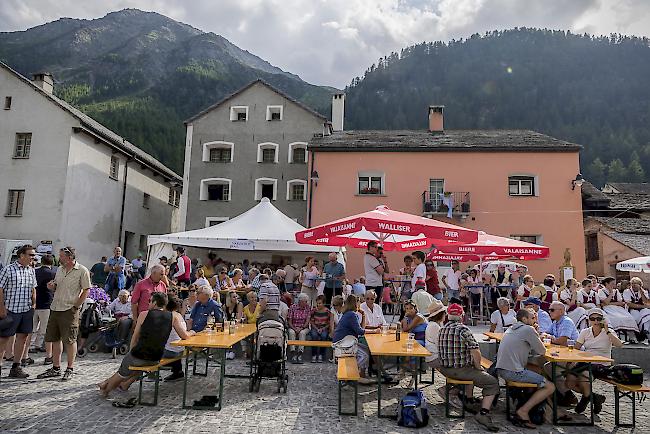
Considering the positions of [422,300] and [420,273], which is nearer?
[422,300]

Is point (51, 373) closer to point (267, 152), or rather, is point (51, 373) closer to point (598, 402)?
point (598, 402)

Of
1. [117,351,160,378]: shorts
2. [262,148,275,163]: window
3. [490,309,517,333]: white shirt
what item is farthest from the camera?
[262,148,275,163]: window

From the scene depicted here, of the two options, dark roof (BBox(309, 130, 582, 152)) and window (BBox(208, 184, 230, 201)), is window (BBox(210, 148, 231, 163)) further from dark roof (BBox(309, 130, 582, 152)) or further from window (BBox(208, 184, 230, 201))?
dark roof (BBox(309, 130, 582, 152))

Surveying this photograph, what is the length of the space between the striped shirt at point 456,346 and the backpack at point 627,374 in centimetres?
193

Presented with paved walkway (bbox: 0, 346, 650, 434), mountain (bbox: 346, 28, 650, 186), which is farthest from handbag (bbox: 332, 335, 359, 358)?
mountain (bbox: 346, 28, 650, 186)

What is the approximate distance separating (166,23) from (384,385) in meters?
171

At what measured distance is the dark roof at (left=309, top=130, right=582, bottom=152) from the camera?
24031 mm

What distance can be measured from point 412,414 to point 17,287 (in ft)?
20.8

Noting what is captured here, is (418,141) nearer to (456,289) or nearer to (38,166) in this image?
(456,289)

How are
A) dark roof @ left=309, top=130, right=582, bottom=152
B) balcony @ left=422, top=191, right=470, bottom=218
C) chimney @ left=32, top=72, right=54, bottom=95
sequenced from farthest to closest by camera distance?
chimney @ left=32, top=72, right=54, bottom=95, dark roof @ left=309, top=130, right=582, bottom=152, balcony @ left=422, top=191, right=470, bottom=218

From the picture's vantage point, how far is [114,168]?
88.1ft

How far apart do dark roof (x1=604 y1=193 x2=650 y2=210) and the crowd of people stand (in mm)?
18632

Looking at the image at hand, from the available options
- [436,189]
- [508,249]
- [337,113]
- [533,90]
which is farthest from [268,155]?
[533,90]

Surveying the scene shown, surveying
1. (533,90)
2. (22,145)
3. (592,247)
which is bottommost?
(592,247)
